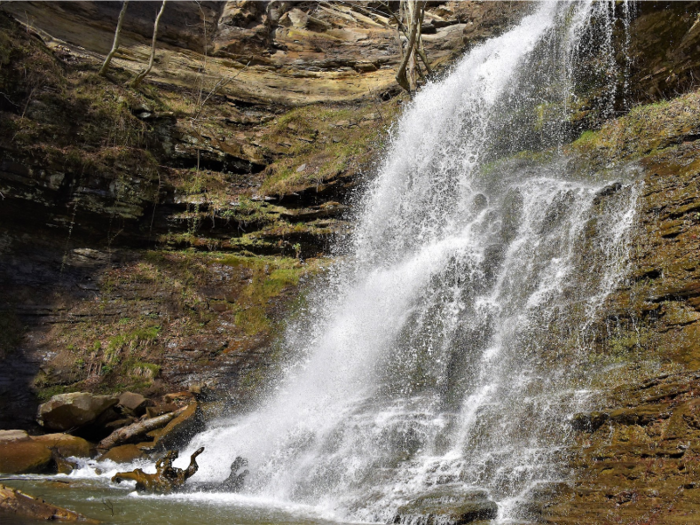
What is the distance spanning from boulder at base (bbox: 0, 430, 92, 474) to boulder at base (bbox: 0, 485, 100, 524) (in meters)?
3.89

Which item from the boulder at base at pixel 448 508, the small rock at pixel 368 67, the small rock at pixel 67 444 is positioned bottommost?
the boulder at base at pixel 448 508

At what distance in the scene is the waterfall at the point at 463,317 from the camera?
6.65 meters

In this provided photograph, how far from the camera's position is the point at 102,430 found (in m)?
10.0

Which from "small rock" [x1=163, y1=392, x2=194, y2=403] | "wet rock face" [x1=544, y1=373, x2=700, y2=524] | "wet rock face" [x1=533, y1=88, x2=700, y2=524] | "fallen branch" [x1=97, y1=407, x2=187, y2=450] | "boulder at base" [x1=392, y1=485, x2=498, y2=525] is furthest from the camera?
"small rock" [x1=163, y1=392, x2=194, y2=403]

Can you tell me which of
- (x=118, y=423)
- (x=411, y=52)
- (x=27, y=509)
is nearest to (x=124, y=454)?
(x=118, y=423)

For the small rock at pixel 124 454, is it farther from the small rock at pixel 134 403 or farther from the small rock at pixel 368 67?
the small rock at pixel 368 67

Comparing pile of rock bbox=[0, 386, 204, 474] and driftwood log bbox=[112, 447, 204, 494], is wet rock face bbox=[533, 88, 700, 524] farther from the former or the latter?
pile of rock bbox=[0, 386, 204, 474]

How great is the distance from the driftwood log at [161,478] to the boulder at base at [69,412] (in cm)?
240

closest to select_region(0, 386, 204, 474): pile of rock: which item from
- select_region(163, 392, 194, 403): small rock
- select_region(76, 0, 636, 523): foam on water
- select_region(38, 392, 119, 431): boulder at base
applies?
select_region(38, 392, 119, 431): boulder at base

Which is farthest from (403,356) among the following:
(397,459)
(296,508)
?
(296,508)

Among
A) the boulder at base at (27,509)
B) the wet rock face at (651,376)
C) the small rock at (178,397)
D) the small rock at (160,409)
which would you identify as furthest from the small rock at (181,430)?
the wet rock face at (651,376)

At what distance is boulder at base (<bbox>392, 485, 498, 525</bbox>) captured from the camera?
5.39 m

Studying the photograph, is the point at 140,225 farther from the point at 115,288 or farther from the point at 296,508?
the point at 296,508

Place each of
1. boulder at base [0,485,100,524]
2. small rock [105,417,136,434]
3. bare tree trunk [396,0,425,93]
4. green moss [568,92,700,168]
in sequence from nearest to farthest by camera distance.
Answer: boulder at base [0,485,100,524] < green moss [568,92,700,168] < small rock [105,417,136,434] < bare tree trunk [396,0,425,93]
